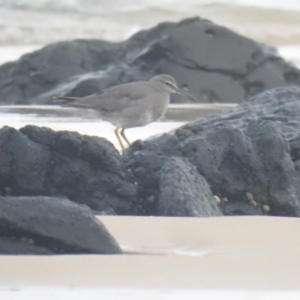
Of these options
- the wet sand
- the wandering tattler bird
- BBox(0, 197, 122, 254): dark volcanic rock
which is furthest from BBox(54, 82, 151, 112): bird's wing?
BBox(0, 197, 122, 254): dark volcanic rock

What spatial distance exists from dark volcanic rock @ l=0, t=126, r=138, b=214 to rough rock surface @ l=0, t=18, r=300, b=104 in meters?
6.05

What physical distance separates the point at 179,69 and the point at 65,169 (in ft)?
22.1

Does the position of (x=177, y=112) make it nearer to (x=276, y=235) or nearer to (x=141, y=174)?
(x=141, y=174)

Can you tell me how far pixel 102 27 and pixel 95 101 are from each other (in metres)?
13.7

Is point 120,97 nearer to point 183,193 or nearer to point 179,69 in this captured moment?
point 183,193

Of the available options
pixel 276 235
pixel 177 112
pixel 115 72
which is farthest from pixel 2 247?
pixel 115 72

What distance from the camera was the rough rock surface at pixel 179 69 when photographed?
11.0m

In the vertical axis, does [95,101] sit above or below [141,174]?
below

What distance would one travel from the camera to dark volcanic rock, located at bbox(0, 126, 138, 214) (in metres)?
4.55

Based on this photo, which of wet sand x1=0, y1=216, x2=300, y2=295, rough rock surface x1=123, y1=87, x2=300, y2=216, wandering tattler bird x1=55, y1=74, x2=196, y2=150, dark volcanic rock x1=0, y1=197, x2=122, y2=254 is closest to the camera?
wet sand x1=0, y1=216, x2=300, y2=295

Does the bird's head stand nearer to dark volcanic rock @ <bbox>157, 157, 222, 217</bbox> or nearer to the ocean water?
dark volcanic rock @ <bbox>157, 157, 222, 217</bbox>

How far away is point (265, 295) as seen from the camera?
3170 mm

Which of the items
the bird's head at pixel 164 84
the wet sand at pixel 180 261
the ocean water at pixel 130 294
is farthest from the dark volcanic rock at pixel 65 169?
the bird's head at pixel 164 84

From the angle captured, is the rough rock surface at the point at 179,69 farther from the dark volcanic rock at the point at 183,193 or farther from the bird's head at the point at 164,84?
the dark volcanic rock at the point at 183,193
